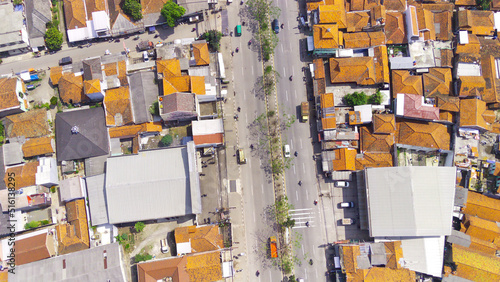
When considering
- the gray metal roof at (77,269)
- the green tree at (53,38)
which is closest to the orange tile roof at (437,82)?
the gray metal roof at (77,269)

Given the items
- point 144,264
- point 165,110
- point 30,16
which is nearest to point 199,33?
point 165,110

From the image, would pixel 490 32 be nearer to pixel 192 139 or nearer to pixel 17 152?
pixel 192 139

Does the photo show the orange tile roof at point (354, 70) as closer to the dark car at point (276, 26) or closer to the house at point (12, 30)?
the dark car at point (276, 26)

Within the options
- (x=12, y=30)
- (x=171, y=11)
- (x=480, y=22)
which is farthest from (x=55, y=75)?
(x=480, y=22)

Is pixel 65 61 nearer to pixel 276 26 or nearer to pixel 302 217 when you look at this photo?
pixel 276 26

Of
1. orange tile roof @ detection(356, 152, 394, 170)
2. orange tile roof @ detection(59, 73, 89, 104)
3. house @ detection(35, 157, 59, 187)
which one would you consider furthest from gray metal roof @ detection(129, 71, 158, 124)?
orange tile roof @ detection(356, 152, 394, 170)

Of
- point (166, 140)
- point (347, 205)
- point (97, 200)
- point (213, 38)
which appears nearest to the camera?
point (97, 200)

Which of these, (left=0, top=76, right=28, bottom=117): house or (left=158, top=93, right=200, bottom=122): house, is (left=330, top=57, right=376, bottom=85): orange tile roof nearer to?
(left=158, top=93, right=200, bottom=122): house
